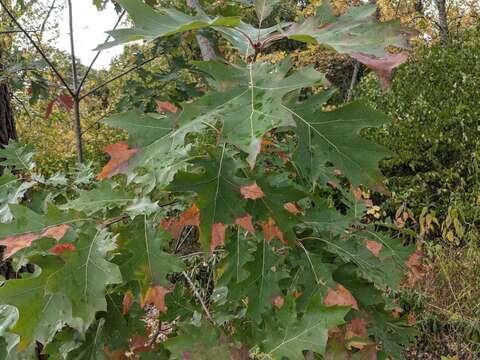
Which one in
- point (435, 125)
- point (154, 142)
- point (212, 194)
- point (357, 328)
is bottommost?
point (435, 125)

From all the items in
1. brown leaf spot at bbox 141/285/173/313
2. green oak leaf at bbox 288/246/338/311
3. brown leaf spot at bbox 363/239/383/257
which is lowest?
brown leaf spot at bbox 363/239/383/257

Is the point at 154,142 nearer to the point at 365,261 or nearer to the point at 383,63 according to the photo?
the point at 383,63

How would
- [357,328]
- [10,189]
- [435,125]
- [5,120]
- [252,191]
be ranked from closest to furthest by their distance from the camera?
[252,191], [357,328], [10,189], [5,120], [435,125]

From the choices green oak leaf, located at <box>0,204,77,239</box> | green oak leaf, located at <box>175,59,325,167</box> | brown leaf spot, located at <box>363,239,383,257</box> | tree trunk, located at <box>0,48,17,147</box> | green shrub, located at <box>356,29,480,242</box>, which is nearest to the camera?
green oak leaf, located at <box>175,59,325,167</box>

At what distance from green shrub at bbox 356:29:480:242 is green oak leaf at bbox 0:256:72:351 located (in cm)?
436

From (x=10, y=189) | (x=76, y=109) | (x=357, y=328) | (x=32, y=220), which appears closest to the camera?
(x=32, y=220)

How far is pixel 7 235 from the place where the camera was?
0.94m

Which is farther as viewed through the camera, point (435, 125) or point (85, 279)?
point (435, 125)

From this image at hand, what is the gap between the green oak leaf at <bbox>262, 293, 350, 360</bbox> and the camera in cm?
84

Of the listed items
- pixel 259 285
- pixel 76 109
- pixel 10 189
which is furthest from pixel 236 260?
pixel 76 109

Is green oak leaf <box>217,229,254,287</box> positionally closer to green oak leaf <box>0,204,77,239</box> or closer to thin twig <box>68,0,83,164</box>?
green oak leaf <box>0,204,77,239</box>

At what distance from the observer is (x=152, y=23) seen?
0.83 metres

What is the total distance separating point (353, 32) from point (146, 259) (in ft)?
1.65

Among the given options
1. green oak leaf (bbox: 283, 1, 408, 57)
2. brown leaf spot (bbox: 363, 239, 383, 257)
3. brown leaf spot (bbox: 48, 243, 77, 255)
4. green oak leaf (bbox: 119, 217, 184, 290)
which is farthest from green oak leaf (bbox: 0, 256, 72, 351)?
brown leaf spot (bbox: 363, 239, 383, 257)
